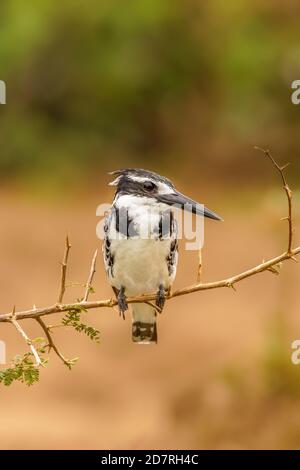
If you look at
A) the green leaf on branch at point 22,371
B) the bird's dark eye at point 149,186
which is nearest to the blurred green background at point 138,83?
the bird's dark eye at point 149,186

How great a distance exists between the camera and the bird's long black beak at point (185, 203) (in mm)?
2990

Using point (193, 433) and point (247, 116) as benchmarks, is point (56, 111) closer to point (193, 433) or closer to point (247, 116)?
point (247, 116)

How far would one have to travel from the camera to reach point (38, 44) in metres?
9.30

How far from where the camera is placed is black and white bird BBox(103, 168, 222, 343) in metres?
3.21

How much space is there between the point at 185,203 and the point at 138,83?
20.5 feet

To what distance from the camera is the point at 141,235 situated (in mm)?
3387

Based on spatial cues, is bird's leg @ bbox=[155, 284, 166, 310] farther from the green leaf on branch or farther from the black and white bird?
the green leaf on branch

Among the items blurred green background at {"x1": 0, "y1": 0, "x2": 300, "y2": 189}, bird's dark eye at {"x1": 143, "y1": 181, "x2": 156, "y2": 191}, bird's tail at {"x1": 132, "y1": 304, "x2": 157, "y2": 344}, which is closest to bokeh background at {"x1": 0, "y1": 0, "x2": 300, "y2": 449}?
→ blurred green background at {"x1": 0, "y1": 0, "x2": 300, "y2": 189}

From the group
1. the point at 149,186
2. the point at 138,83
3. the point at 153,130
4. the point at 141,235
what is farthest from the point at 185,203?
the point at 153,130

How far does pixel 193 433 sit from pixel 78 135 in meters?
4.33

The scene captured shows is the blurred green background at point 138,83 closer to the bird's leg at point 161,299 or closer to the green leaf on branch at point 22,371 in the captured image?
the bird's leg at point 161,299

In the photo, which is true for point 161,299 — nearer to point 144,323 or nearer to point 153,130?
point 144,323
